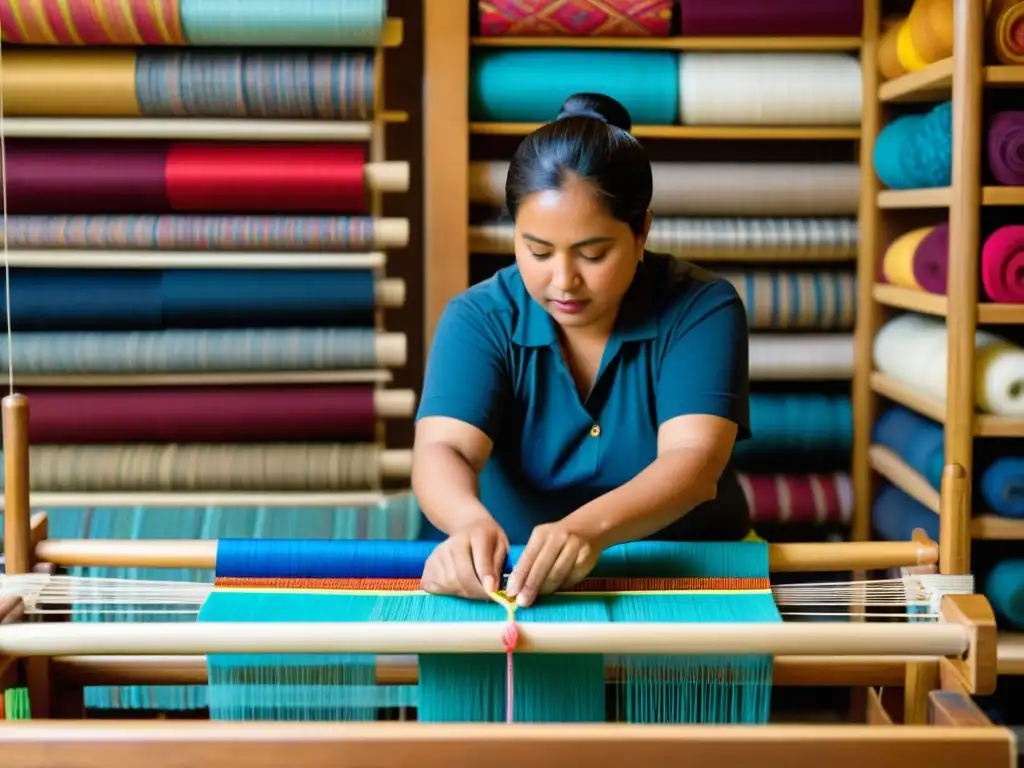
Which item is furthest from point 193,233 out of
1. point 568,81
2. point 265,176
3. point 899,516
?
point 899,516

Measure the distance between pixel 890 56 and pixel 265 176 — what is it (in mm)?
1212

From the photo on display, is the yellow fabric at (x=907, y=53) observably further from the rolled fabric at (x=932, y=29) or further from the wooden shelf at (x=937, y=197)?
the wooden shelf at (x=937, y=197)

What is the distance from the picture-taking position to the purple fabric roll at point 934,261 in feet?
7.31

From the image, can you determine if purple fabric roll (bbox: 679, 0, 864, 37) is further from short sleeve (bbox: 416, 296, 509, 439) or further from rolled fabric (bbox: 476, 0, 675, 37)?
short sleeve (bbox: 416, 296, 509, 439)

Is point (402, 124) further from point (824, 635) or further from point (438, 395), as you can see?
→ point (824, 635)

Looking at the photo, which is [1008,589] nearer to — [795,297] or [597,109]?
[795,297]

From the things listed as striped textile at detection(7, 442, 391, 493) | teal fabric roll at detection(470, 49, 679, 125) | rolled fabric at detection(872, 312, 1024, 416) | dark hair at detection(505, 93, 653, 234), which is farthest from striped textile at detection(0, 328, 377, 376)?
dark hair at detection(505, 93, 653, 234)

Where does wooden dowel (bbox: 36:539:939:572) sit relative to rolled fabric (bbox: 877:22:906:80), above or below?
below

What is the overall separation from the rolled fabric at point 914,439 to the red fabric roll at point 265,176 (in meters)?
1.13

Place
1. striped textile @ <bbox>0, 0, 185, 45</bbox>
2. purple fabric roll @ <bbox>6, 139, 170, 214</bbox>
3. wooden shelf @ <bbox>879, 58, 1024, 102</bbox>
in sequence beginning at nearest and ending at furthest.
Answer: wooden shelf @ <bbox>879, 58, 1024, 102</bbox>, striped textile @ <bbox>0, 0, 185, 45</bbox>, purple fabric roll @ <bbox>6, 139, 170, 214</bbox>

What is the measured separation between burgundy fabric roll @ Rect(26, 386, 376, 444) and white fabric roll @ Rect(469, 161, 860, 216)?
50 centimetres

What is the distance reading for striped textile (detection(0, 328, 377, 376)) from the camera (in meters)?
2.47

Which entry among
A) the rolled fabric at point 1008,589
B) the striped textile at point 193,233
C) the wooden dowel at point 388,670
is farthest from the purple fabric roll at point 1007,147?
the striped textile at point 193,233

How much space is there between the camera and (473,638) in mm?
1082
